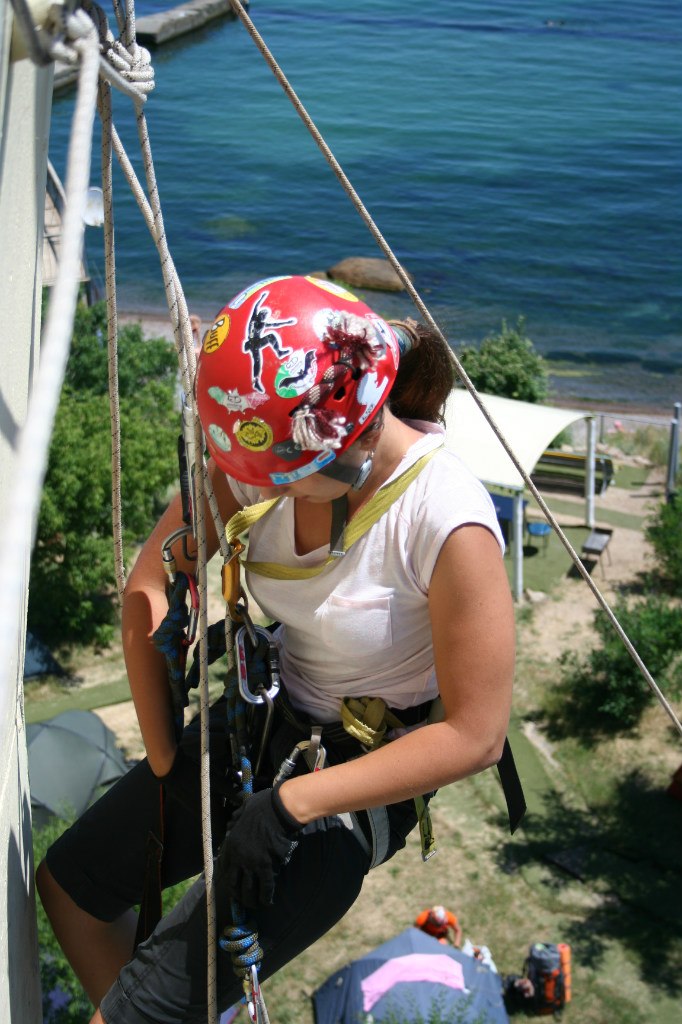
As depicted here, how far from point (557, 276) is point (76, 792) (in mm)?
27047

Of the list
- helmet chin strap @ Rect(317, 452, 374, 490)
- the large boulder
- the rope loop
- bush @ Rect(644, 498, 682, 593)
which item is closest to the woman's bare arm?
helmet chin strap @ Rect(317, 452, 374, 490)

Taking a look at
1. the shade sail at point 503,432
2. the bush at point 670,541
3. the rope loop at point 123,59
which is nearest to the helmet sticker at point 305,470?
the rope loop at point 123,59

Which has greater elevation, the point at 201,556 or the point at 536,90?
the point at 201,556

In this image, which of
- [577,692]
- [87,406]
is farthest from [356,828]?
[87,406]

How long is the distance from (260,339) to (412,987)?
6793 mm

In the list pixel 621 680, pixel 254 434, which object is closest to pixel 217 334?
pixel 254 434

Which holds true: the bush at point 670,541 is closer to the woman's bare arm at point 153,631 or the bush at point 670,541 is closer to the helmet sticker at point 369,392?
the woman's bare arm at point 153,631

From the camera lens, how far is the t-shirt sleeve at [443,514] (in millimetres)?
2121

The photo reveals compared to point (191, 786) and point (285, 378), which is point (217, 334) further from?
point (191, 786)

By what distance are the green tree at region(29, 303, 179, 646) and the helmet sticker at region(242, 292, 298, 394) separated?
32.1 feet

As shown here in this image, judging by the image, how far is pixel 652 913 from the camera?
30.8ft

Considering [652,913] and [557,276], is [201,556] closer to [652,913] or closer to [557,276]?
[652,913]

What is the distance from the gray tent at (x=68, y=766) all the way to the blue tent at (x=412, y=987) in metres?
2.93

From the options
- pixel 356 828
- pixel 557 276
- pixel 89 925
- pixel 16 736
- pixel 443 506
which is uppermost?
pixel 443 506
